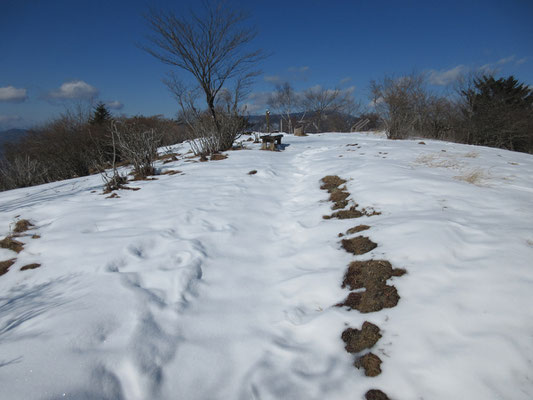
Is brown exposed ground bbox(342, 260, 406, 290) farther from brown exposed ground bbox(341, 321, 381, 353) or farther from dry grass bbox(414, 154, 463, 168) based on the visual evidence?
dry grass bbox(414, 154, 463, 168)

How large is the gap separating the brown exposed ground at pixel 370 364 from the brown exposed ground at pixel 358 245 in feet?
3.20

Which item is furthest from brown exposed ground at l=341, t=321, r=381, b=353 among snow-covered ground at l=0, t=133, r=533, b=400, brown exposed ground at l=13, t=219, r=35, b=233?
brown exposed ground at l=13, t=219, r=35, b=233

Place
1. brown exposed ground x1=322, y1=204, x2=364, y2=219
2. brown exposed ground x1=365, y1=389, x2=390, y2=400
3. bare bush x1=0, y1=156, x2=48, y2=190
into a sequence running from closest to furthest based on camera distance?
brown exposed ground x1=365, y1=389, x2=390, y2=400 < brown exposed ground x1=322, y1=204, x2=364, y2=219 < bare bush x1=0, y1=156, x2=48, y2=190

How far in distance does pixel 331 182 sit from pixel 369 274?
2.72 metres

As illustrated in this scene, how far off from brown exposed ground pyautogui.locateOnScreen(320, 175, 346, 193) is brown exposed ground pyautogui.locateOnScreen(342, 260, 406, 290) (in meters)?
2.14

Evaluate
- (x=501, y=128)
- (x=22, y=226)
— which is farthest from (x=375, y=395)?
(x=501, y=128)

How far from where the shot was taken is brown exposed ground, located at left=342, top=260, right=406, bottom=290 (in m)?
1.73

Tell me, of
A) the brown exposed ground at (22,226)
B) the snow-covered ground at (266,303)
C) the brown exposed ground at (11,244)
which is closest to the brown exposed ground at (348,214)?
the snow-covered ground at (266,303)

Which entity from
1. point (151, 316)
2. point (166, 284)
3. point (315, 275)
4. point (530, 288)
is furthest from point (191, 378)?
point (530, 288)

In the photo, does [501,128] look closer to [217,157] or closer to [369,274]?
[217,157]

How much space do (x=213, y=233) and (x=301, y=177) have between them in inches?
119

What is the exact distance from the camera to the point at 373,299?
1.59 m

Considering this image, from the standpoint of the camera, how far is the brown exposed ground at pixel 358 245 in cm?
213

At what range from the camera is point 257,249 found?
262 cm
